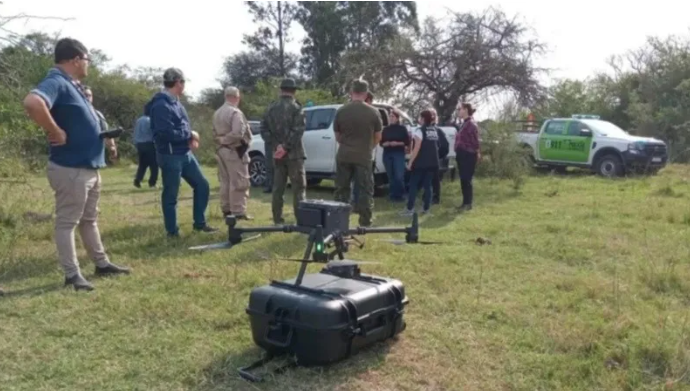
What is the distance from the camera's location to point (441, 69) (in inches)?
648

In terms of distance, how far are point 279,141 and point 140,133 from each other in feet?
18.0

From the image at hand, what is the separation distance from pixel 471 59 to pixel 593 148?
367cm

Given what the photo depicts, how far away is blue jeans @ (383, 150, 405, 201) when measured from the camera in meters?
9.88

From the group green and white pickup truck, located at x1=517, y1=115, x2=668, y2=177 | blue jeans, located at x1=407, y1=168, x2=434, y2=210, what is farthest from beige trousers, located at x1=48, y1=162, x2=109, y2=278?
green and white pickup truck, located at x1=517, y1=115, x2=668, y2=177

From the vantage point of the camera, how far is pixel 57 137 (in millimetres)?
4309

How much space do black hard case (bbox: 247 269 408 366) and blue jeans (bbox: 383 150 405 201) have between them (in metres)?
6.40

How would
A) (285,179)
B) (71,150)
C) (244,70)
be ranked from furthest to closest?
(244,70), (285,179), (71,150)

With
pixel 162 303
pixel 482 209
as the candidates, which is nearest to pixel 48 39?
pixel 162 303

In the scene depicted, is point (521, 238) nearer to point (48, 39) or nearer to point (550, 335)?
point (550, 335)

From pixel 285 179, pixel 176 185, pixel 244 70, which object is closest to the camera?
pixel 176 185

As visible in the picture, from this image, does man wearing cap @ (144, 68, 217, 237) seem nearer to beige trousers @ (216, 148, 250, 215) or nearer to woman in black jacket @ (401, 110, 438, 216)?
beige trousers @ (216, 148, 250, 215)

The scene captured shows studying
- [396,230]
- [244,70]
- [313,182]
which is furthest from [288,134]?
[244,70]

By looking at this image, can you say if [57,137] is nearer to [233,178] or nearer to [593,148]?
[233,178]

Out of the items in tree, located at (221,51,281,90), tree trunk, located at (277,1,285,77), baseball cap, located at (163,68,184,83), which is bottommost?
baseball cap, located at (163,68,184,83)
